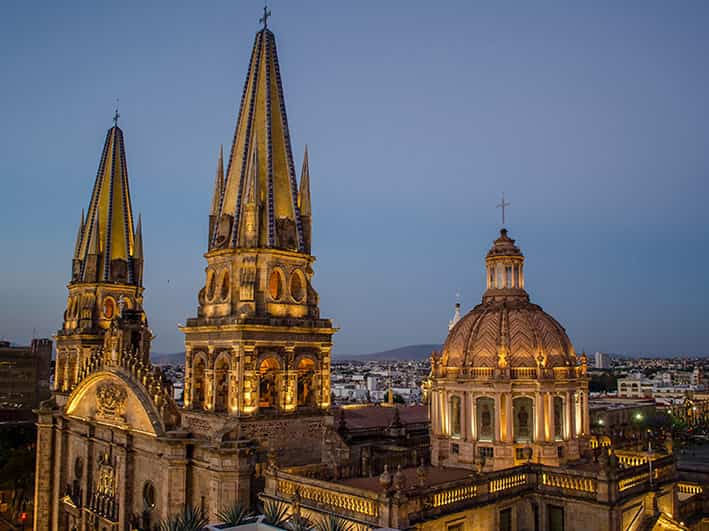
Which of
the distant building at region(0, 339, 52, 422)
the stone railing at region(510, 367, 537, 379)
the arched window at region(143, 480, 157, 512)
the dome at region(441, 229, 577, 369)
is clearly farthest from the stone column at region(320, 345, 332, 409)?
the distant building at region(0, 339, 52, 422)

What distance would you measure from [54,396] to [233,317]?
86.6 feet

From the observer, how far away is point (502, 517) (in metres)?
27.7

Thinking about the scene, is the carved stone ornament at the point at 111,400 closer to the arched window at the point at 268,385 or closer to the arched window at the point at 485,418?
the arched window at the point at 268,385

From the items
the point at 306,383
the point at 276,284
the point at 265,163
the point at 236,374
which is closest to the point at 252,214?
the point at 265,163

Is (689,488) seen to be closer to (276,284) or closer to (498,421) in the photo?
(498,421)

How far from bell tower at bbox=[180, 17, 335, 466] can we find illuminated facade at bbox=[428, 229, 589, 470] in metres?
7.80

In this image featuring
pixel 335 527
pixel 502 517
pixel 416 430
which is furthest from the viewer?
pixel 416 430

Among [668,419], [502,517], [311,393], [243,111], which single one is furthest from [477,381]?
[668,419]

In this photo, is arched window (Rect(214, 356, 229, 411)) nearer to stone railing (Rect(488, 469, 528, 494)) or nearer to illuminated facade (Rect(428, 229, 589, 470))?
illuminated facade (Rect(428, 229, 589, 470))

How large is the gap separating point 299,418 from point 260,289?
6.95 meters

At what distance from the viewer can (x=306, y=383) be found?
38.5m

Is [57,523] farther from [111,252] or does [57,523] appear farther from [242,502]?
[242,502]

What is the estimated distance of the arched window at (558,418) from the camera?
31375mm

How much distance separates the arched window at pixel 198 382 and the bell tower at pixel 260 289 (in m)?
0.05
